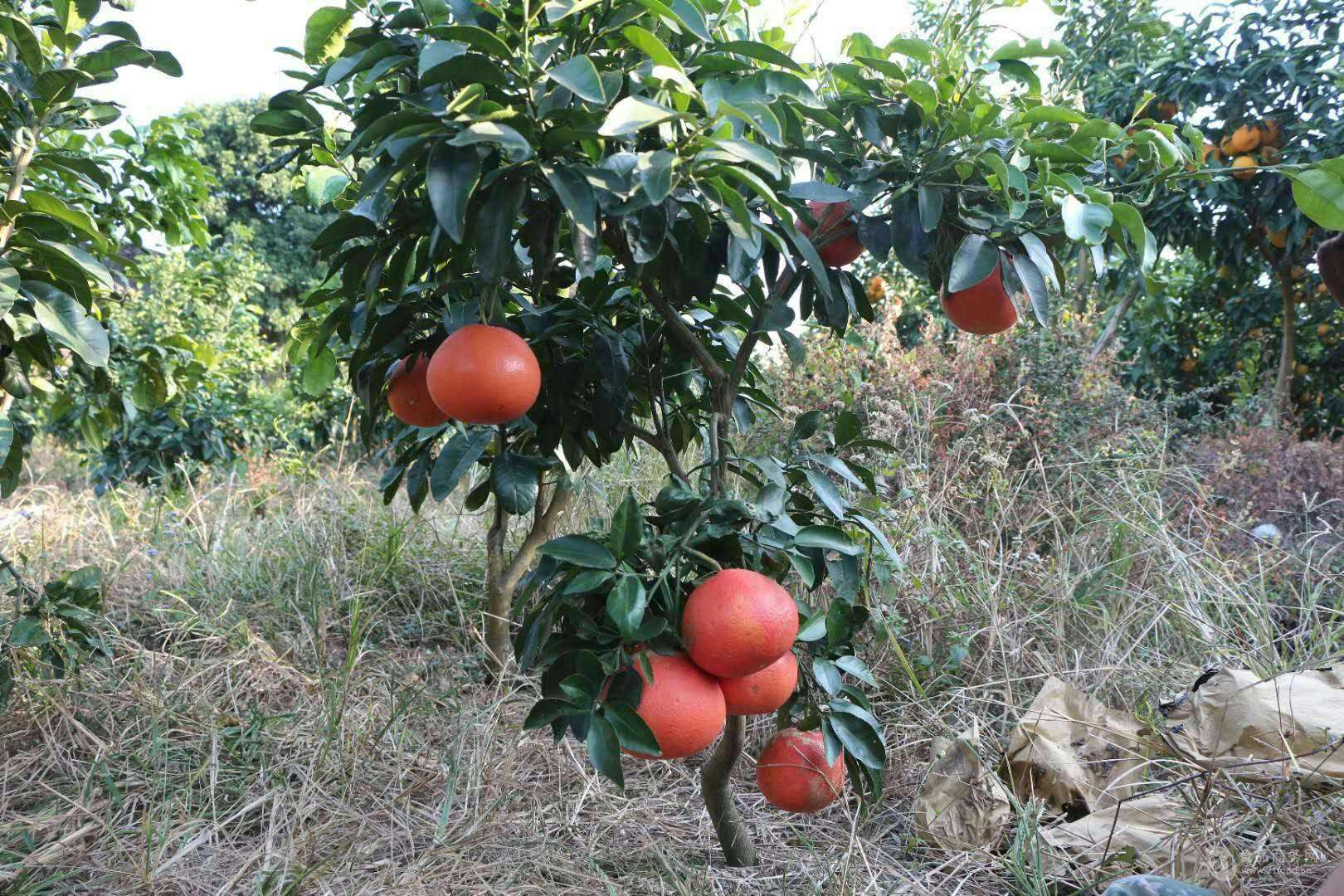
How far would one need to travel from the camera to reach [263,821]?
1967 mm

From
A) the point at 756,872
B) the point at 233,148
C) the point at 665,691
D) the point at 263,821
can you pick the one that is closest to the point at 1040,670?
the point at 756,872

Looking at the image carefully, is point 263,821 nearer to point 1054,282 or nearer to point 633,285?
point 633,285

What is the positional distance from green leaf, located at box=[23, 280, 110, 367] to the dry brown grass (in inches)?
37.3

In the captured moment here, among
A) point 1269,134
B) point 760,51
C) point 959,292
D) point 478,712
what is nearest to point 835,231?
point 959,292

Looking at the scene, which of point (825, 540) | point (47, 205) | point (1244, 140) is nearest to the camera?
point (825, 540)

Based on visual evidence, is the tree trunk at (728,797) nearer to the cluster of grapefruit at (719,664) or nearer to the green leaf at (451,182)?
the cluster of grapefruit at (719,664)

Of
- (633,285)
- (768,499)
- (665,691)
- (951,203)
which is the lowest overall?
(665,691)

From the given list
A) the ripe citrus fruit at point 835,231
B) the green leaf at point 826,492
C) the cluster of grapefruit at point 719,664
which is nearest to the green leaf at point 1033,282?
the ripe citrus fruit at point 835,231

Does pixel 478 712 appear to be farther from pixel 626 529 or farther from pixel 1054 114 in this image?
pixel 1054 114

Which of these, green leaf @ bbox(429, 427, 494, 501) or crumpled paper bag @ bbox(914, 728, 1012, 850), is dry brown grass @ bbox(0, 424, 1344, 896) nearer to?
crumpled paper bag @ bbox(914, 728, 1012, 850)

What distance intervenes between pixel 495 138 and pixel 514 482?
77cm

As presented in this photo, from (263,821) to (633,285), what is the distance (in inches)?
57.2

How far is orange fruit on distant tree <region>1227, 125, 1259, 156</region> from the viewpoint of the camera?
182 inches

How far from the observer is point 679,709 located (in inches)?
45.2
